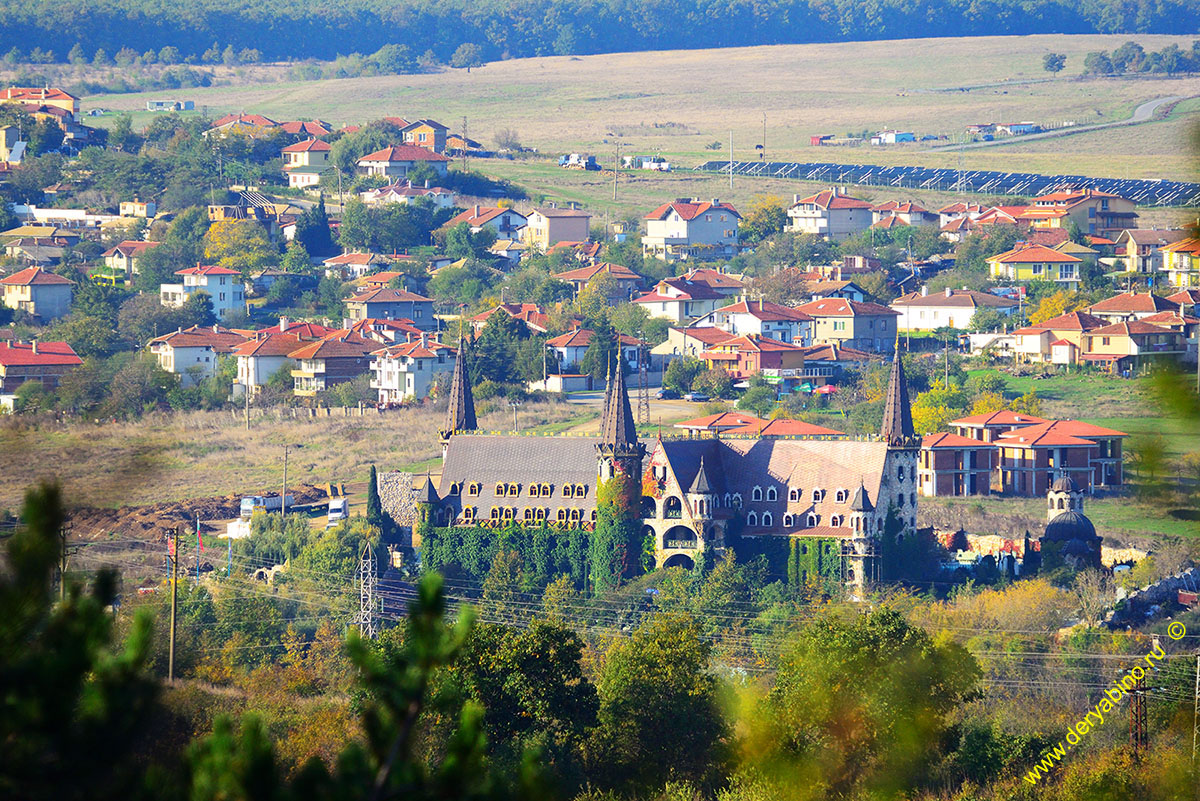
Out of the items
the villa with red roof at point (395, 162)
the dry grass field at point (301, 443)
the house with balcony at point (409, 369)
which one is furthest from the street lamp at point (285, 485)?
the villa with red roof at point (395, 162)

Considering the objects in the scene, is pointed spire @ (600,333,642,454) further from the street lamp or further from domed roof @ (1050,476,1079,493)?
domed roof @ (1050,476,1079,493)

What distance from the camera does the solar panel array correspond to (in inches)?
4488

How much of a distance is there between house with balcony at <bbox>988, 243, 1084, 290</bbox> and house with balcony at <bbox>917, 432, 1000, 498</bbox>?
32.3 metres

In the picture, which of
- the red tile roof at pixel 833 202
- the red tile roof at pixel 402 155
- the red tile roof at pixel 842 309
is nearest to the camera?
the red tile roof at pixel 842 309

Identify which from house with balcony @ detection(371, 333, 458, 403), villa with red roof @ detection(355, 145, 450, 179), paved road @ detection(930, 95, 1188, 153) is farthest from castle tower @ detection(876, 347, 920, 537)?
paved road @ detection(930, 95, 1188, 153)

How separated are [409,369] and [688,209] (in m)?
33.9

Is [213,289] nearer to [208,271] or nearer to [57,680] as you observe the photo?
[208,271]

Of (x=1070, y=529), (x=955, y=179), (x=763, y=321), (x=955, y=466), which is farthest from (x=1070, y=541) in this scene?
(x=955, y=179)

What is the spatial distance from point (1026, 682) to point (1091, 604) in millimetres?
6327

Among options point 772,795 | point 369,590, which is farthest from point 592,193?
point 772,795

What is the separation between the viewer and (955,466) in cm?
6269

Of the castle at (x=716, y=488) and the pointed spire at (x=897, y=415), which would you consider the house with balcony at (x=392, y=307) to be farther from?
the pointed spire at (x=897, y=415)

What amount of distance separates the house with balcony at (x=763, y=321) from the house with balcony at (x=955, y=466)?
22562 mm

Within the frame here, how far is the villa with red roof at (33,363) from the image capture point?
73688mm
